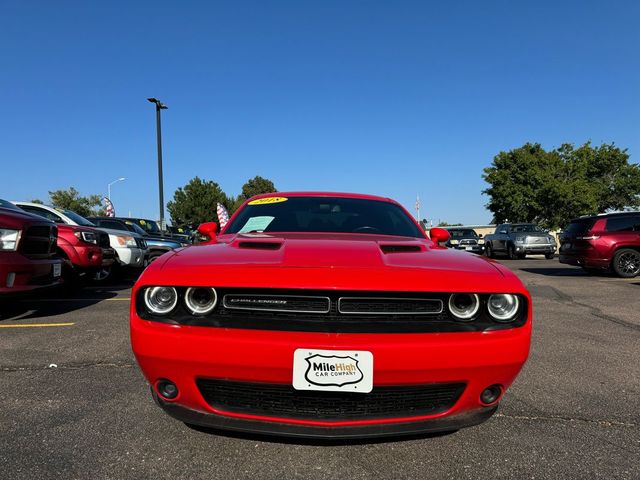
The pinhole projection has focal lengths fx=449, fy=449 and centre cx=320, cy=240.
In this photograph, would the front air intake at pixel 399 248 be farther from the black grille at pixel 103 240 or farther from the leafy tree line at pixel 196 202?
the leafy tree line at pixel 196 202

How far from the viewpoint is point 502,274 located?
2.17 metres

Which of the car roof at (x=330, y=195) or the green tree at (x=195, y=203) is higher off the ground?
the green tree at (x=195, y=203)

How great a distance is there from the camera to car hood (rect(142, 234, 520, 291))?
193cm

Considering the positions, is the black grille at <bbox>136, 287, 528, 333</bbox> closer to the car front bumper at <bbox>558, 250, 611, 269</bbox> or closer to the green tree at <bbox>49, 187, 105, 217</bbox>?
the car front bumper at <bbox>558, 250, 611, 269</bbox>

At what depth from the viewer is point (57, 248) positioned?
22.3 feet

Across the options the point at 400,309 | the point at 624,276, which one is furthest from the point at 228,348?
the point at 624,276

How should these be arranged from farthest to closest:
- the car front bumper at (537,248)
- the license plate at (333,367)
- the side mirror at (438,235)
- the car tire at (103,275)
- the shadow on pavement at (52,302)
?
the car front bumper at (537,248), the car tire at (103,275), the shadow on pavement at (52,302), the side mirror at (438,235), the license plate at (333,367)

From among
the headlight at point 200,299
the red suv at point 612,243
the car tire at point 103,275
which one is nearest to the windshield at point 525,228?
the red suv at point 612,243

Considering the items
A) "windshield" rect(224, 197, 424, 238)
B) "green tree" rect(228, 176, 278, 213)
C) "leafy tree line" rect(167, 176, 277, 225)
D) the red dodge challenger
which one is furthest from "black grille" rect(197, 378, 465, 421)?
"green tree" rect(228, 176, 278, 213)

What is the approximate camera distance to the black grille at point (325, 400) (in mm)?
1903

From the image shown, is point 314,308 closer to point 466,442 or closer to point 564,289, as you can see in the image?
point 466,442

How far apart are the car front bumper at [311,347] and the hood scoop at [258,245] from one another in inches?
23.6

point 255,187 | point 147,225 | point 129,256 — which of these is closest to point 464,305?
point 129,256

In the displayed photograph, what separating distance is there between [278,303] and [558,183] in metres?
37.1
